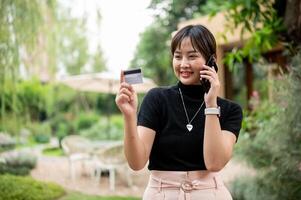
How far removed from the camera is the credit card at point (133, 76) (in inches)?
58.2

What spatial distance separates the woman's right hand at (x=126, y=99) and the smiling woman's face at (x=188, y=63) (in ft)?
0.72

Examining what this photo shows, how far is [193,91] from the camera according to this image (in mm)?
1628

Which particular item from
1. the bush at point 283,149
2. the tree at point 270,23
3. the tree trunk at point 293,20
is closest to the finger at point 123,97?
the bush at point 283,149

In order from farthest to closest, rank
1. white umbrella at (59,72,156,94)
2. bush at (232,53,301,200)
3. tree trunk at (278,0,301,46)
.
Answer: white umbrella at (59,72,156,94) → tree trunk at (278,0,301,46) → bush at (232,53,301,200)

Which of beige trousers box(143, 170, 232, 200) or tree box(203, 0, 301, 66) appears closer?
beige trousers box(143, 170, 232, 200)

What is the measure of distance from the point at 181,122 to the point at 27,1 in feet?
15.0

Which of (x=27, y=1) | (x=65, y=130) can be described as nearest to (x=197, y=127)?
(x=27, y=1)

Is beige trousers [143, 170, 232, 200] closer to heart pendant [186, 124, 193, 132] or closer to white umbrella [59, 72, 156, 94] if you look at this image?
heart pendant [186, 124, 193, 132]

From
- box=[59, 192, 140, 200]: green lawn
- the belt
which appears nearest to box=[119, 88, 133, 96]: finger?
the belt

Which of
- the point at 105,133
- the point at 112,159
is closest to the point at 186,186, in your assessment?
the point at 112,159

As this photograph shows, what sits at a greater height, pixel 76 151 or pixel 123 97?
pixel 123 97

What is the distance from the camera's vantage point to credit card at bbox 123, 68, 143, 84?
4.85 ft

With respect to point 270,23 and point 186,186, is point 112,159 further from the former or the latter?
point 186,186

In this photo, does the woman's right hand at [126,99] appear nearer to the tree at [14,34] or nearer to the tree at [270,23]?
the tree at [270,23]
